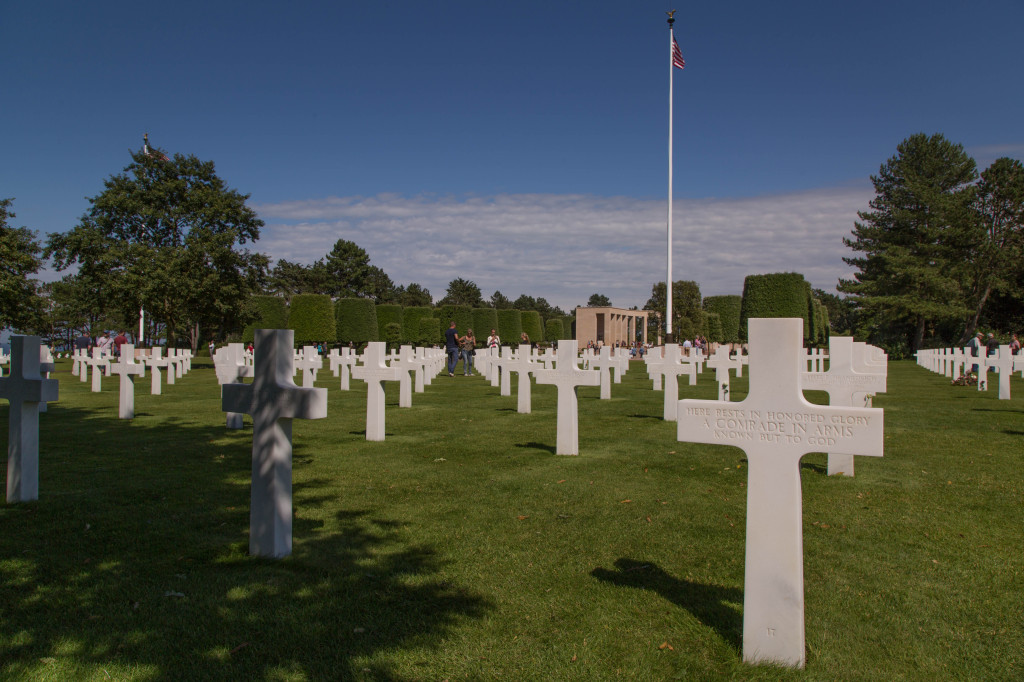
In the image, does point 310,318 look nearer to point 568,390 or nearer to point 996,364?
point 996,364

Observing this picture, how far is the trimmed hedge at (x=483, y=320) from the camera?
2101 inches

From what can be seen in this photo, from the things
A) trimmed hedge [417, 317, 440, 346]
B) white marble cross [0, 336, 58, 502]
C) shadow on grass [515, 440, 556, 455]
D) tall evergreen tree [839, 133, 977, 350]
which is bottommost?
shadow on grass [515, 440, 556, 455]

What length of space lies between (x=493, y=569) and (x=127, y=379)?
9.57 metres

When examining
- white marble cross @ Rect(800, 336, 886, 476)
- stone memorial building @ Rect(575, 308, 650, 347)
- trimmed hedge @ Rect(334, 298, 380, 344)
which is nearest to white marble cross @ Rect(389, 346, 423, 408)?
white marble cross @ Rect(800, 336, 886, 476)

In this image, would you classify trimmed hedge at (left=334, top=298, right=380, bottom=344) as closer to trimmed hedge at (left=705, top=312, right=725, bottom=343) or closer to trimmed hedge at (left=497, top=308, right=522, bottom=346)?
trimmed hedge at (left=497, top=308, right=522, bottom=346)

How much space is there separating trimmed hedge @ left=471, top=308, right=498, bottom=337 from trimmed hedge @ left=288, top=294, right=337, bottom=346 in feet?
45.9

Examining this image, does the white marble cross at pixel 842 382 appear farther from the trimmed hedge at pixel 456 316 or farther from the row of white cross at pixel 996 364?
the trimmed hedge at pixel 456 316

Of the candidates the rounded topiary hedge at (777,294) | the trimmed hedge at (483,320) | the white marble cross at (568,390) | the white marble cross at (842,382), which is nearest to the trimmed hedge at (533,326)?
the trimmed hedge at (483,320)

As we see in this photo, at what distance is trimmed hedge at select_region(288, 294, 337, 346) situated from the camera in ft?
138

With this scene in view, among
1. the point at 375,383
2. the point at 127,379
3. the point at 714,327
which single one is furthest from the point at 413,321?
the point at 375,383

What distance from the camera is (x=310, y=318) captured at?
1657 inches

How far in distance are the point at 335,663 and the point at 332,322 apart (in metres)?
41.5

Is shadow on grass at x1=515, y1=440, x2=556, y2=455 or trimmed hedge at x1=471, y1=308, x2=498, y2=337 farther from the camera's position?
trimmed hedge at x1=471, y1=308, x2=498, y2=337

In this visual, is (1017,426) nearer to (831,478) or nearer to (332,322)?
(831,478)
